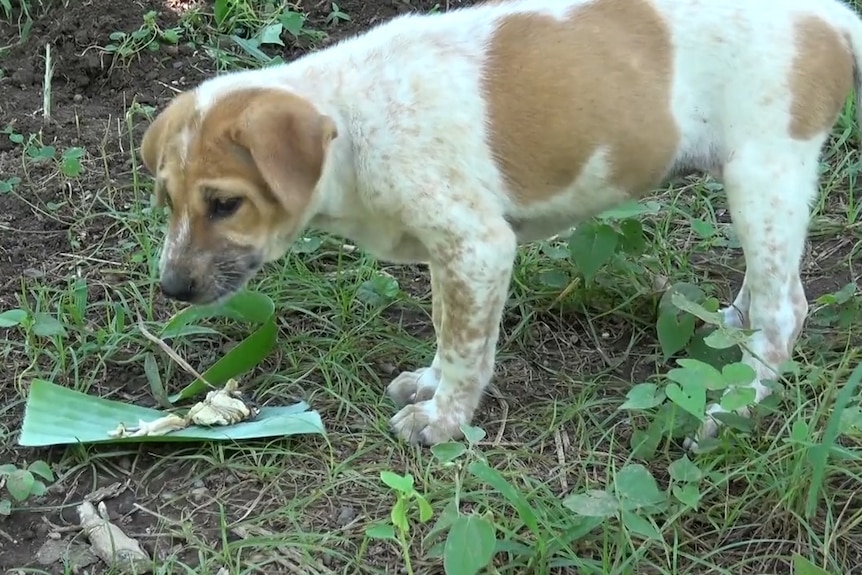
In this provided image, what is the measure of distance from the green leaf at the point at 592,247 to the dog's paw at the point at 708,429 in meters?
0.75

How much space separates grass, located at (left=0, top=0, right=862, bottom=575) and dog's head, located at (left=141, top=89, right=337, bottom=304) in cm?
71

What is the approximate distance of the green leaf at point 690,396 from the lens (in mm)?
2857

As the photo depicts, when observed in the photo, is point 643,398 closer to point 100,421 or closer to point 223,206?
point 223,206

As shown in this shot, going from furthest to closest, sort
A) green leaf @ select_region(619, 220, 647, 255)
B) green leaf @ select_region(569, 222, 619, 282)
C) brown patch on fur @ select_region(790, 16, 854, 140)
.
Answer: green leaf @ select_region(619, 220, 647, 255) → green leaf @ select_region(569, 222, 619, 282) → brown patch on fur @ select_region(790, 16, 854, 140)

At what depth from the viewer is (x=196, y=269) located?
321cm

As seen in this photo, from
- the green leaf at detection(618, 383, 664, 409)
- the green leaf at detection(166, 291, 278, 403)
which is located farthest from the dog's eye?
the green leaf at detection(618, 383, 664, 409)

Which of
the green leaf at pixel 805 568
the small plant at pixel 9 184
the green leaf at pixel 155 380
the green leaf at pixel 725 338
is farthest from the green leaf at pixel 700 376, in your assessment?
the small plant at pixel 9 184

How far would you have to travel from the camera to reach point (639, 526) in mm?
2824

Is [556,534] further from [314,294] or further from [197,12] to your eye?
[197,12]

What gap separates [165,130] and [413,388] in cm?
131

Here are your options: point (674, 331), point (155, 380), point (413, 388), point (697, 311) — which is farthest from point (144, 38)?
point (697, 311)

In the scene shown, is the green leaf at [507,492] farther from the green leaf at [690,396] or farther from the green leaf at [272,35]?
the green leaf at [272,35]

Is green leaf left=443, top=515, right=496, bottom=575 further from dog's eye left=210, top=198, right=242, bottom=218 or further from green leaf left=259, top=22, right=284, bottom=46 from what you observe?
green leaf left=259, top=22, right=284, bottom=46

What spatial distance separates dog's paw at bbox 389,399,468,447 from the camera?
360cm
